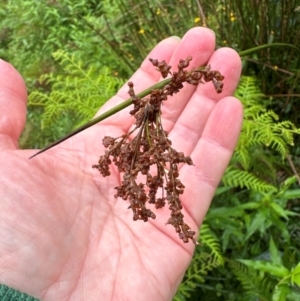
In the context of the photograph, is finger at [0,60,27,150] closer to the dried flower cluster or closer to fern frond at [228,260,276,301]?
the dried flower cluster

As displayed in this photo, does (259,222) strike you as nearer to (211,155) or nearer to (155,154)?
(211,155)

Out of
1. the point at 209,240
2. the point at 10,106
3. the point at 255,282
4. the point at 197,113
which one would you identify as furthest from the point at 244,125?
the point at 10,106

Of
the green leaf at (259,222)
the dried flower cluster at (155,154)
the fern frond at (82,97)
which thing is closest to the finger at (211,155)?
the green leaf at (259,222)

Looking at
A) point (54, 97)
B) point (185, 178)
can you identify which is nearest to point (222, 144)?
point (185, 178)

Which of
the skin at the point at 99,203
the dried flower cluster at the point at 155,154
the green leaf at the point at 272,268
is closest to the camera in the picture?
the dried flower cluster at the point at 155,154

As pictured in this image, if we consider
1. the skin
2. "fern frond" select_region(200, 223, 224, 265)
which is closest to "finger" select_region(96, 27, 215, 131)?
the skin

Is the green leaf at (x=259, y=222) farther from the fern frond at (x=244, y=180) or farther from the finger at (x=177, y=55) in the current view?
the finger at (x=177, y=55)

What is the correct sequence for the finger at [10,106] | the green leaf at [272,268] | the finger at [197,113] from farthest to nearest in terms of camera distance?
the finger at [197,113] → the green leaf at [272,268] → the finger at [10,106]
